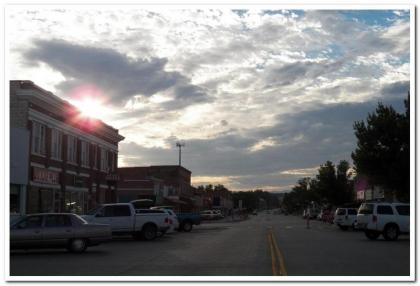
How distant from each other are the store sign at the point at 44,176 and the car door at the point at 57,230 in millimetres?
14943

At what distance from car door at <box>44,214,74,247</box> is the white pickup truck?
25.6 ft

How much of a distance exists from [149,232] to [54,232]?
10.0 metres

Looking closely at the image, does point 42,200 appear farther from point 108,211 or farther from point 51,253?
point 51,253

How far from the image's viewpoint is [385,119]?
4022 cm

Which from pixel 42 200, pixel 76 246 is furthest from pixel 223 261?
pixel 42 200

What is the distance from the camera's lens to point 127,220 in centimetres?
3136

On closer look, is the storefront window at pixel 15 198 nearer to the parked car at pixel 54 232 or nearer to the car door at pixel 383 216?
the parked car at pixel 54 232

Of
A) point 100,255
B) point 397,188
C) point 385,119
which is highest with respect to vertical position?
point 385,119

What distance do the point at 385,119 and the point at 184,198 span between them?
61585 mm

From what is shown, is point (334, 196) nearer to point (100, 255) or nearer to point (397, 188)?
point (397, 188)

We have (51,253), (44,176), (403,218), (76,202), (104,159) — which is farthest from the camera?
(104,159)

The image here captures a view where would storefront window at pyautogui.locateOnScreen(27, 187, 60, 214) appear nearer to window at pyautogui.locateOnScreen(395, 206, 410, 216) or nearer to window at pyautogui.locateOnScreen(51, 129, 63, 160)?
window at pyautogui.locateOnScreen(51, 129, 63, 160)
